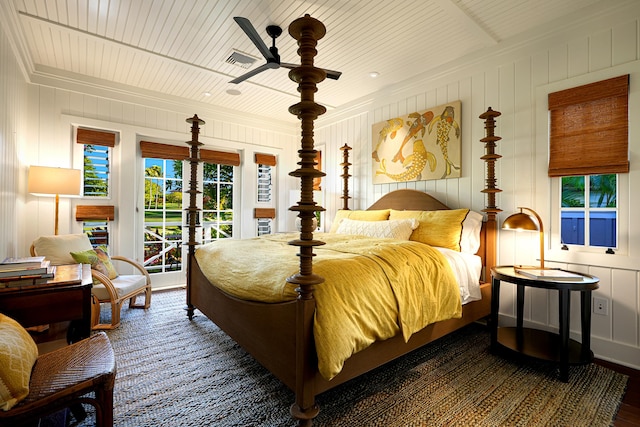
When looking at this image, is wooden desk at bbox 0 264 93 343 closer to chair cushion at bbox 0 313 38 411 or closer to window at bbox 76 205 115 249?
chair cushion at bbox 0 313 38 411

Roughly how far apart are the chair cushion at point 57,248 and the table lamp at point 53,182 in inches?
13.8

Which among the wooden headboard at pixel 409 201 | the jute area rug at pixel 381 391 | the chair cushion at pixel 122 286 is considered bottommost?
the jute area rug at pixel 381 391

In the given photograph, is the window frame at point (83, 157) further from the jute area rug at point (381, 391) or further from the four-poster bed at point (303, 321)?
the four-poster bed at point (303, 321)

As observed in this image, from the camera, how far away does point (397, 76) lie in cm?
363

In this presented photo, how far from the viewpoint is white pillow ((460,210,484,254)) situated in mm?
2746

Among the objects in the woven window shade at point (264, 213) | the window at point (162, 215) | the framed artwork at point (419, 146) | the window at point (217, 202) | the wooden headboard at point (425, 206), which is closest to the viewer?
the wooden headboard at point (425, 206)

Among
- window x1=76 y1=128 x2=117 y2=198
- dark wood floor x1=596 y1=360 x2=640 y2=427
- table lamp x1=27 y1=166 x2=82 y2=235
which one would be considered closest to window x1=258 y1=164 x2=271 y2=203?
window x1=76 y1=128 x2=117 y2=198

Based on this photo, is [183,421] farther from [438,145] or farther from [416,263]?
[438,145]

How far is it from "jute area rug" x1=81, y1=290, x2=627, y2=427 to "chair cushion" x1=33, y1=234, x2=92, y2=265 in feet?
4.02

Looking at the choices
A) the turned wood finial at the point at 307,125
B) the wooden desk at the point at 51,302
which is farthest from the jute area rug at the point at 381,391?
the turned wood finial at the point at 307,125

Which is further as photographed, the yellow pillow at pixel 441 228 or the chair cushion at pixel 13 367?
the yellow pillow at pixel 441 228

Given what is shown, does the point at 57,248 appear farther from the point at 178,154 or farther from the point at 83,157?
the point at 178,154

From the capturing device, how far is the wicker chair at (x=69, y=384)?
1.06m

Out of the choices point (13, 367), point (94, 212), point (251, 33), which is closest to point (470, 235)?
point (251, 33)
